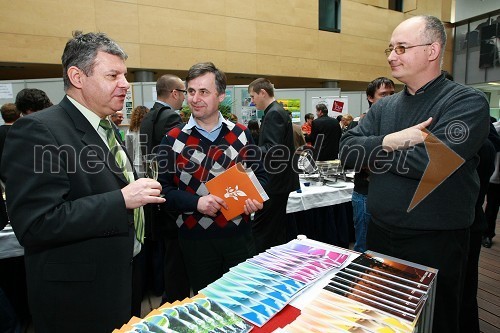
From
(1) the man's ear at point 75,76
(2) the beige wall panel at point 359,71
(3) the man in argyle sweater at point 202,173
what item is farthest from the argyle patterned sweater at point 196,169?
(2) the beige wall panel at point 359,71

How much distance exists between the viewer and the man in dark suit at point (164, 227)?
7.58 feet

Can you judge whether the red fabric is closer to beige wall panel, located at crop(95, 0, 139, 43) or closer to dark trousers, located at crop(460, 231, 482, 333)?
dark trousers, located at crop(460, 231, 482, 333)

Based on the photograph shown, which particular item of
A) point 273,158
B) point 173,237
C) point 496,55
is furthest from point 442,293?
point 496,55

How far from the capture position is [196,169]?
1778 mm

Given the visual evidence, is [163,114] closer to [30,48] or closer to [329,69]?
[30,48]

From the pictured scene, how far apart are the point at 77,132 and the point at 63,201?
27cm

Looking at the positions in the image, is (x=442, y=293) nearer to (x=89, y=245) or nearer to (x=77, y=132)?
(x=89, y=245)

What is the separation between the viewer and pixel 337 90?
10055mm

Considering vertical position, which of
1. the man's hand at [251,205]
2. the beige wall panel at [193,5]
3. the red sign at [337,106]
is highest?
the beige wall panel at [193,5]

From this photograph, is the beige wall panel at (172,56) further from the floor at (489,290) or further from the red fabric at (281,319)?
the red fabric at (281,319)

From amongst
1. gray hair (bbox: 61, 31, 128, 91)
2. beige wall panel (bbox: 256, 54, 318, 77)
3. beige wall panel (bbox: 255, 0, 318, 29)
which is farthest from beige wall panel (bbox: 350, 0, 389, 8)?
gray hair (bbox: 61, 31, 128, 91)

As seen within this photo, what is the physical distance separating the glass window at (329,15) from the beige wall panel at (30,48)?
7957 millimetres

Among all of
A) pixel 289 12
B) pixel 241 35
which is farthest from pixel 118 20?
pixel 289 12

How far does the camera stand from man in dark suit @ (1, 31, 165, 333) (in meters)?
1.05
